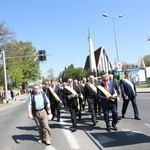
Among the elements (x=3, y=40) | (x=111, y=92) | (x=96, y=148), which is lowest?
(x=96, y=148)

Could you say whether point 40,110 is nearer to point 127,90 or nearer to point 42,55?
point 127,90

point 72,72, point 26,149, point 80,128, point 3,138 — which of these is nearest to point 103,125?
point 80,128

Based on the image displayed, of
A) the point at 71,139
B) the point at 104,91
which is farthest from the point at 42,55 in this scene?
the point at 71,139

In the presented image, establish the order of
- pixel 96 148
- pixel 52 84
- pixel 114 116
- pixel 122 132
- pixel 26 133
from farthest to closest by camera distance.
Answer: pixel 52 84, pixel 26 133, pixel 114 116, pixel 122 132, pixel 96 148

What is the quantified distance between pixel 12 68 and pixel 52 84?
67071 mm

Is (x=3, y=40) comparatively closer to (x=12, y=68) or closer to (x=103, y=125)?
(x=12, y=68)

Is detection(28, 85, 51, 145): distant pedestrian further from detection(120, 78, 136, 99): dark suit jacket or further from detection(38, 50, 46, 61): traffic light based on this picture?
detection(38, 50, 46, 61): traffic light

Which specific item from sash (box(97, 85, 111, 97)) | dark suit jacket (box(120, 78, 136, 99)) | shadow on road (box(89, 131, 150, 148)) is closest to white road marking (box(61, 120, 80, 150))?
shadow on road (box(89, 131, 150, 148))

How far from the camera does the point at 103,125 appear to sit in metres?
15.3

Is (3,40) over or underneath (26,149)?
over

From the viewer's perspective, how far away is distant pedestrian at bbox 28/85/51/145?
478 inches

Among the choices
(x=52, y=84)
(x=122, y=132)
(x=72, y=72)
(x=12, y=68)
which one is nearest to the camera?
(x=122, y=132)

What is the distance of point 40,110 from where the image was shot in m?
12.2

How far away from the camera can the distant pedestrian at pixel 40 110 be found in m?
12.1
